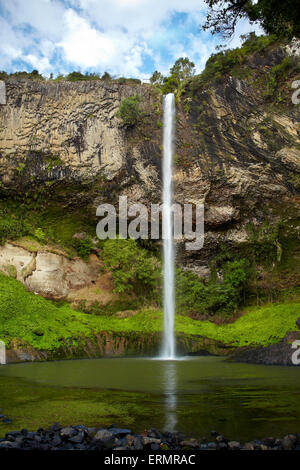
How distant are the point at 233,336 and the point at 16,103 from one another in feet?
55.5

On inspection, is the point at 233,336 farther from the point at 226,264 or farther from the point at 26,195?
the point at 26,195

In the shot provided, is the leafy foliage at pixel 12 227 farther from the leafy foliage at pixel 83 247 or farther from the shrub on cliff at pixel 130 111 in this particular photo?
the shrub on cliff at pixel 130 111

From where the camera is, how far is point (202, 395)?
634 centimetres

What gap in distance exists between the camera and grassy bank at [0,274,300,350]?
1398cm
